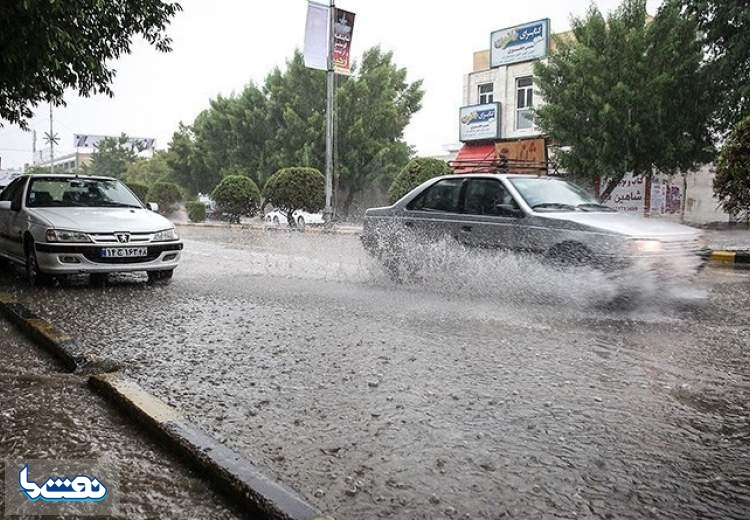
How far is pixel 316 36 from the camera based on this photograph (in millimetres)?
23406

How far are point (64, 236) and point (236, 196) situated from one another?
81.2 ft

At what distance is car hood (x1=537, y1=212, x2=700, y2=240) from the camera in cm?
667

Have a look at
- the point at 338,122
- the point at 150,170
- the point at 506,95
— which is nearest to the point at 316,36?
the point at 506,95

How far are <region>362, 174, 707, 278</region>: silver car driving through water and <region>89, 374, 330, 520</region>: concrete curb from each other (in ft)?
15.9

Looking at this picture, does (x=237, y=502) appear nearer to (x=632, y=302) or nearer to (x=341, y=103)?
(x=632, y=302)

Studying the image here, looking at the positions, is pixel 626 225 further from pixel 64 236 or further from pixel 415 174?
pixel 415 174

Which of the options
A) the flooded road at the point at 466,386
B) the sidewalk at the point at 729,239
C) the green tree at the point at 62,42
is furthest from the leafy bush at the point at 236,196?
the flooded road at the point at 466,386

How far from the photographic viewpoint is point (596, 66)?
1930cm

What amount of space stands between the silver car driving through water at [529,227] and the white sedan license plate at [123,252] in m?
3.13

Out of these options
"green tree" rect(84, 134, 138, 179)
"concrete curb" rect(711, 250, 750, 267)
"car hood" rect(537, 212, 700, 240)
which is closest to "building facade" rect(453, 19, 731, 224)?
"concrete curb" rect(711, 250, 750, 267)

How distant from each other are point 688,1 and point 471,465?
20.8m

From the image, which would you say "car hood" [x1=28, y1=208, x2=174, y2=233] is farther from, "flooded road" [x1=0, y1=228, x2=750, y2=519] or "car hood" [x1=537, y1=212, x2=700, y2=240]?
"car hood" [x1=537, y1=212, x2=700, y2=240]

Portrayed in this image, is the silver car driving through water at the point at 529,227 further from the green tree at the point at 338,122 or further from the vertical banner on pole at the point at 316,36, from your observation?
the green tree at the point at 338,122

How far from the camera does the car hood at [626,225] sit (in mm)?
6668
